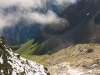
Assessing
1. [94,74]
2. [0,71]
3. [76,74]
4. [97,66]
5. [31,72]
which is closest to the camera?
[0,71]

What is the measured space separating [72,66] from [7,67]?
131 metres

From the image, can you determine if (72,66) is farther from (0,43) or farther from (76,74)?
(0,43)

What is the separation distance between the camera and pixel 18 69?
37781 millimetres

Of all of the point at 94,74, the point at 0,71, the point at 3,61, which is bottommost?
the point at 0,71

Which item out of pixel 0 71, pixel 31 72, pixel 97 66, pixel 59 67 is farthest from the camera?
pixel 59 67

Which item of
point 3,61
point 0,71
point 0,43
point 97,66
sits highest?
point 97,66

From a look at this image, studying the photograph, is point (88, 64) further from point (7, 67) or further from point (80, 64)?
point (7, 67)

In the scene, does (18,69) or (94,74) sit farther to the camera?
(94,74)

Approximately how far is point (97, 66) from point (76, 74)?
19.7m

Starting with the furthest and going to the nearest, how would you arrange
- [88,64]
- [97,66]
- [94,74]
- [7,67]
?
[88,64] < [97,66] < [94,74] < [7,67]

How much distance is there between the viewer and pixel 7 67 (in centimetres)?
3372

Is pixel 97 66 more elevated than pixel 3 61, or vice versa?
pixel 97 66

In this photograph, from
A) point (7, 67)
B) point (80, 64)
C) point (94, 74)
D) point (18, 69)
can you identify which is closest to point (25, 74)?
point (18, 69)

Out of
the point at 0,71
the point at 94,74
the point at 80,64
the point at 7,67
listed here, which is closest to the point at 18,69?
the point at 7,67
